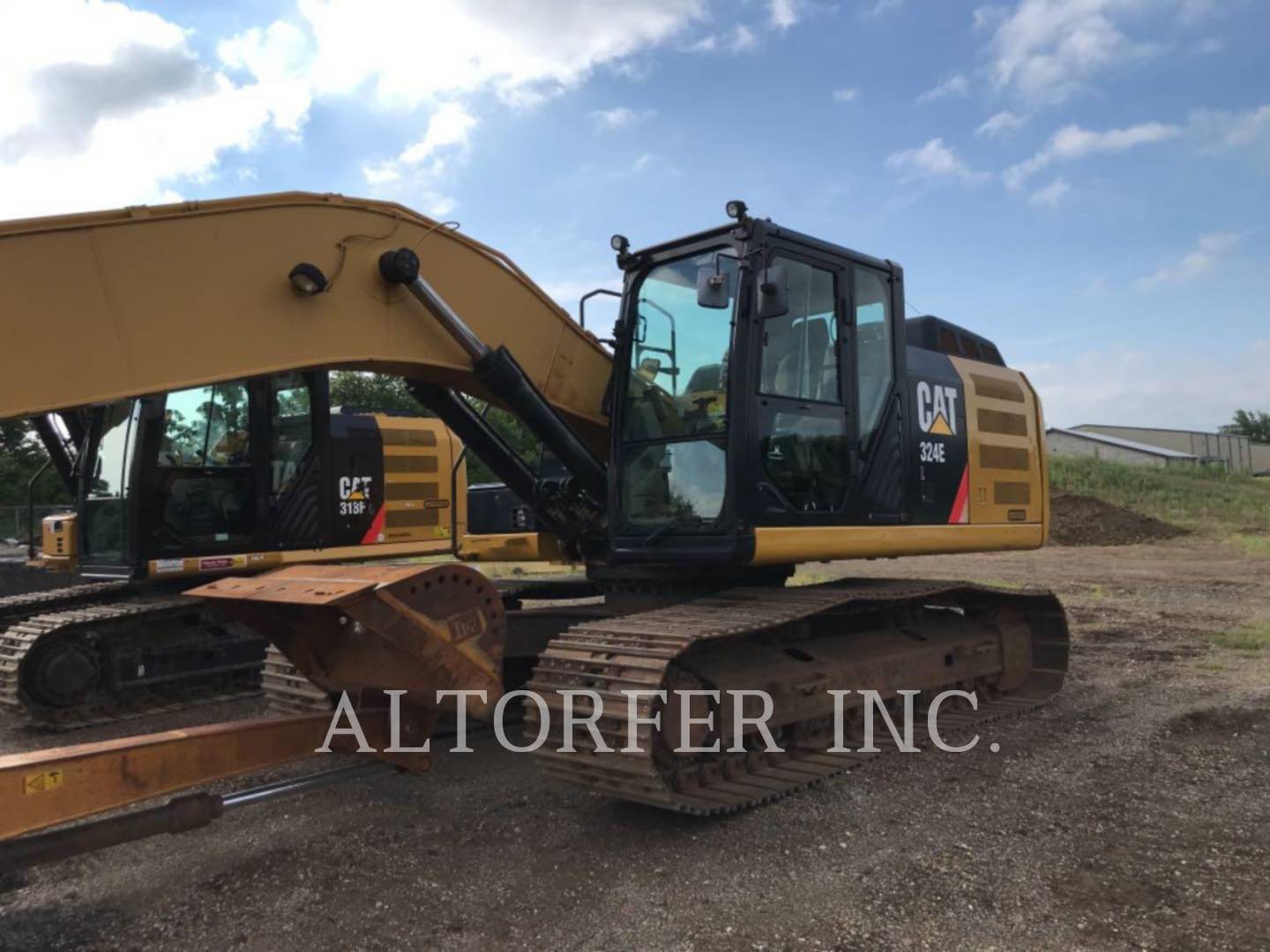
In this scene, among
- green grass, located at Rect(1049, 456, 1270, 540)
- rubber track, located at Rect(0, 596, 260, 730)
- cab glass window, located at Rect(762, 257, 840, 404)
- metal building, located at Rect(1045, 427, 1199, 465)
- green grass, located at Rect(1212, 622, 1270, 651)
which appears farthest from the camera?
metal building, located at Rect(1045, 427, 1199, 465)

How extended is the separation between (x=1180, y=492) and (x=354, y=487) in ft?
103

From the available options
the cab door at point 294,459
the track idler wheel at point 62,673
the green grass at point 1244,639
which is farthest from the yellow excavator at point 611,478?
the green grass at point 1244,639

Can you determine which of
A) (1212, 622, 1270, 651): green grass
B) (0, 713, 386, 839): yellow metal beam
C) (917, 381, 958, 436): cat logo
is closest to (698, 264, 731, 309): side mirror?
(917, 381, 958, 436): cat logo

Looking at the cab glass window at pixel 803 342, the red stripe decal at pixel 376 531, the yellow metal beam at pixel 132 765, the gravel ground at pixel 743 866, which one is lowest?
the gravel ground at pixel 743 866

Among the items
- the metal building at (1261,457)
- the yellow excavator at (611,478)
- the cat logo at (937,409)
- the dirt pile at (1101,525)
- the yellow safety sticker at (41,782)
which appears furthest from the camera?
the metal building at (1261,457)

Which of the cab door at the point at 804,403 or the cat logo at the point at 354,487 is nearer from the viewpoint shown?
the cab door at the point at 804,403

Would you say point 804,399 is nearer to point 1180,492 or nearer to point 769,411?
point 769,411

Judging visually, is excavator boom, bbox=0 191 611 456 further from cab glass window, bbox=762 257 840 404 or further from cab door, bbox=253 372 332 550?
cab door, bbox=253 372 332 550

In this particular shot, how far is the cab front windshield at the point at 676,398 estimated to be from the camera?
219 inches

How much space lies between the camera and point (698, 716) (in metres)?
4.95

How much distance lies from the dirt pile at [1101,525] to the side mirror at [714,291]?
24.9 m

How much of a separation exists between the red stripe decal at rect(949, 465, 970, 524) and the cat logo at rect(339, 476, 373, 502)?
5.05 meters

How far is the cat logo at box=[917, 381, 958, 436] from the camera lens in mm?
6711

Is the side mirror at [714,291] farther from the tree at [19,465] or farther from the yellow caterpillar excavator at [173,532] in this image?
the tree at [19,465]
